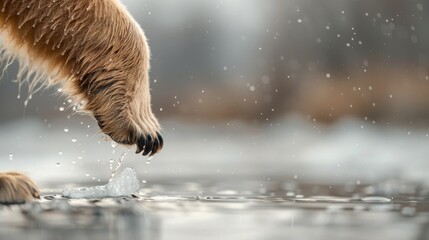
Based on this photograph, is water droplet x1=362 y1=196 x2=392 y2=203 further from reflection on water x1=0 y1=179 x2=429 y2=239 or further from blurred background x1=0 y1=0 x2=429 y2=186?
blurred background x1=0 y1=0 x2=429 y2=186

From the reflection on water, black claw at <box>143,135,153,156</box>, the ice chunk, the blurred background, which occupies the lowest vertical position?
the reflection on water

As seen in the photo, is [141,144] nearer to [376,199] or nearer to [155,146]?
[155,146]

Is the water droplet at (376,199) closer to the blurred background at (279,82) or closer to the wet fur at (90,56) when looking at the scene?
the wet fur at (90,56)

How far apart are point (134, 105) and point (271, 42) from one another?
26.5ft

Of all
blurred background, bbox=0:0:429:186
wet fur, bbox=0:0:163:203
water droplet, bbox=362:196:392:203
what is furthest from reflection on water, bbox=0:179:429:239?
blurred background, bbox=0:0:429:186

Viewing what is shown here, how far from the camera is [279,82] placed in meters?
11.2

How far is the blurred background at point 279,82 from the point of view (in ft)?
28.4

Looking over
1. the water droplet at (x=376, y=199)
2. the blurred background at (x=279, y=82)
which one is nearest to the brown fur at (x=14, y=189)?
the water droplet at (x=376, y=199)

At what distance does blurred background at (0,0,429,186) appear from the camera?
8.66 m

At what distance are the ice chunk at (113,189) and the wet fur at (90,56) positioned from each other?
12 centimetres

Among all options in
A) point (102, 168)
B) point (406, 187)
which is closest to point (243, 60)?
point (102, 168)

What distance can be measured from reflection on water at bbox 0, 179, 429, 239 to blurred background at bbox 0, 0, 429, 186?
10.5 feet

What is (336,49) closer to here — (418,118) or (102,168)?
(418,118)

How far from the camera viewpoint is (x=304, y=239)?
2.77 meters
